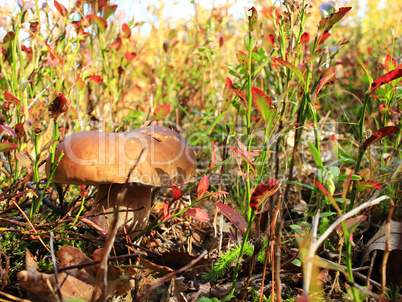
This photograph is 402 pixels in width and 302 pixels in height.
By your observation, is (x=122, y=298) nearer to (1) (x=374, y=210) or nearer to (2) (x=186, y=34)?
(1) (x=374, y=210)

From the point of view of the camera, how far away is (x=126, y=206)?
1.12 metres

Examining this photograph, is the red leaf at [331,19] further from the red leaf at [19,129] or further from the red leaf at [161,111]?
the red leaf at [19,129]

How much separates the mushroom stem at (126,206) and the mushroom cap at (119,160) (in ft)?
0.54

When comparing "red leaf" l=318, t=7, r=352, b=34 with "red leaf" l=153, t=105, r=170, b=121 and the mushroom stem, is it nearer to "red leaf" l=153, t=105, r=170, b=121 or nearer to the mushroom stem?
"red leaf" l=153, t=105, r=170, b=121

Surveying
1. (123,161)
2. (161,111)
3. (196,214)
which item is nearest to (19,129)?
(123,161)

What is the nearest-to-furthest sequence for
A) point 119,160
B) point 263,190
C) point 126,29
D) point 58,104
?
point 263,190 → point 58,104 → point 119,160 → point 126,29

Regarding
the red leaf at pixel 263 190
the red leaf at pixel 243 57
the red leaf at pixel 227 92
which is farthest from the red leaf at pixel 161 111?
the red leaf at pixel 263 190

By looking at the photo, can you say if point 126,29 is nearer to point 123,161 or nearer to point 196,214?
point 123,161

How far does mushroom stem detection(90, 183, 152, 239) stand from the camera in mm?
1113

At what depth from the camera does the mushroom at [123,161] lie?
931mm

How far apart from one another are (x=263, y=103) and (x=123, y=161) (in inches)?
18.7

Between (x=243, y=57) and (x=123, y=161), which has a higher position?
(x=243, y=57)

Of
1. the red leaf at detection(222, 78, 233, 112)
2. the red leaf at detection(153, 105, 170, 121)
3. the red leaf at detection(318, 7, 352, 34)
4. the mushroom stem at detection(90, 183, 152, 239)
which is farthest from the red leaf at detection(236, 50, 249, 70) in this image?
the mushroom stem at detection(90, 183, 152, 239)

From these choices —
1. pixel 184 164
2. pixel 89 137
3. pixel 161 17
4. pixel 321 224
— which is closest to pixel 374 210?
pixel 321 224
